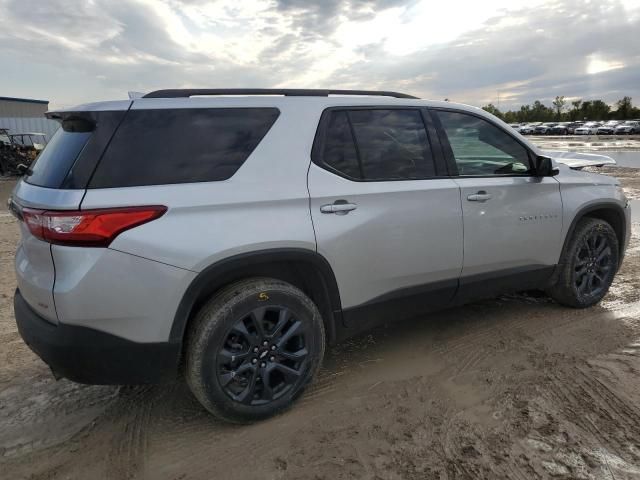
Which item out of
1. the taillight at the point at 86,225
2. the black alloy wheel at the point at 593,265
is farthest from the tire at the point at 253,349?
the black alloy wheel at the point at 593,265

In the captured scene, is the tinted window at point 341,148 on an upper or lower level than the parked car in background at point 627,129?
upper

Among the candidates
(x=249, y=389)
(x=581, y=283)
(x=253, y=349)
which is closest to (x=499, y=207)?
(x=581, y=283)

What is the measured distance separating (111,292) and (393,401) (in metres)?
1.75

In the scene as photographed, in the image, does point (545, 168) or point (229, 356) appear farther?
point (545, 168)

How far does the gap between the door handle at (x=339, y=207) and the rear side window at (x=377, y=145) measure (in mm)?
197

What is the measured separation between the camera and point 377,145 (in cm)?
312

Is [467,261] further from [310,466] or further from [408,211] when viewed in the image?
[310,466]

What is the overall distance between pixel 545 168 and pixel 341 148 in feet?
5.97

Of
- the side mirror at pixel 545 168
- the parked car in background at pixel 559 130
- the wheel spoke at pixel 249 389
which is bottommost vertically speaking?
the parked car in background at pixel 559 130

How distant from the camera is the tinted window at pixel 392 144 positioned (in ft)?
10.0

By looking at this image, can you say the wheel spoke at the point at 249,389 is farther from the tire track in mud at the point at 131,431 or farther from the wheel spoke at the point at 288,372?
the tire track in mud at the point at 131,431

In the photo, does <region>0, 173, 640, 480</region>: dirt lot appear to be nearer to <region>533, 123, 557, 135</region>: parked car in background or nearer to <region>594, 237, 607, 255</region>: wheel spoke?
<region>594, 237, 607, 255</region>: wheel spoke

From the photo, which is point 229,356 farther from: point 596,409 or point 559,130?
point 559,130

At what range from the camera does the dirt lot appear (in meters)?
2.41
